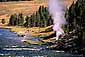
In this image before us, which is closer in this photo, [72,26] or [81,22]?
[81,22]

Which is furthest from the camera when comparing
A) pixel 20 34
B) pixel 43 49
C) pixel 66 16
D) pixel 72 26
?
pixel 20 34

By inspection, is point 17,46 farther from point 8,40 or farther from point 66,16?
point 66,16

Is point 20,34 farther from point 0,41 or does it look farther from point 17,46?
point 17,46

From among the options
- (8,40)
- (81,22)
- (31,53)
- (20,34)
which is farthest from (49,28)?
(31,53)

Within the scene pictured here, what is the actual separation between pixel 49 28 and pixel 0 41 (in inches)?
1681

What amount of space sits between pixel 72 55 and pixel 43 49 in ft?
52.3

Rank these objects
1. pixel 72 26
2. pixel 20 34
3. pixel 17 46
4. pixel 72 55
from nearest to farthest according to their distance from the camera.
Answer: pixel 72 55 < pixel 17 46 < pixel 72 26 < pixel 20 34

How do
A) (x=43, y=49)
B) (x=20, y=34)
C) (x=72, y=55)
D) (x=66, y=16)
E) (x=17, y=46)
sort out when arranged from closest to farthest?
1. (x=72, y=55)
2. (x=43, y=49)
3. (x=17, y=46)
4. (x=66, y=16)
5. (x=20, y=34)

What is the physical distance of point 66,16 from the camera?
173m

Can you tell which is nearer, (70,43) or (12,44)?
(70,43)

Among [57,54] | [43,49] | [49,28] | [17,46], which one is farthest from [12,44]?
[49,28]

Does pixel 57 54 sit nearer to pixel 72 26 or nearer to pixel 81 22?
pixel 81 22

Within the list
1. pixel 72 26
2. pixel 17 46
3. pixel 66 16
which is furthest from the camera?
pixel 66 16

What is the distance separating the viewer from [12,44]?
149 meters
